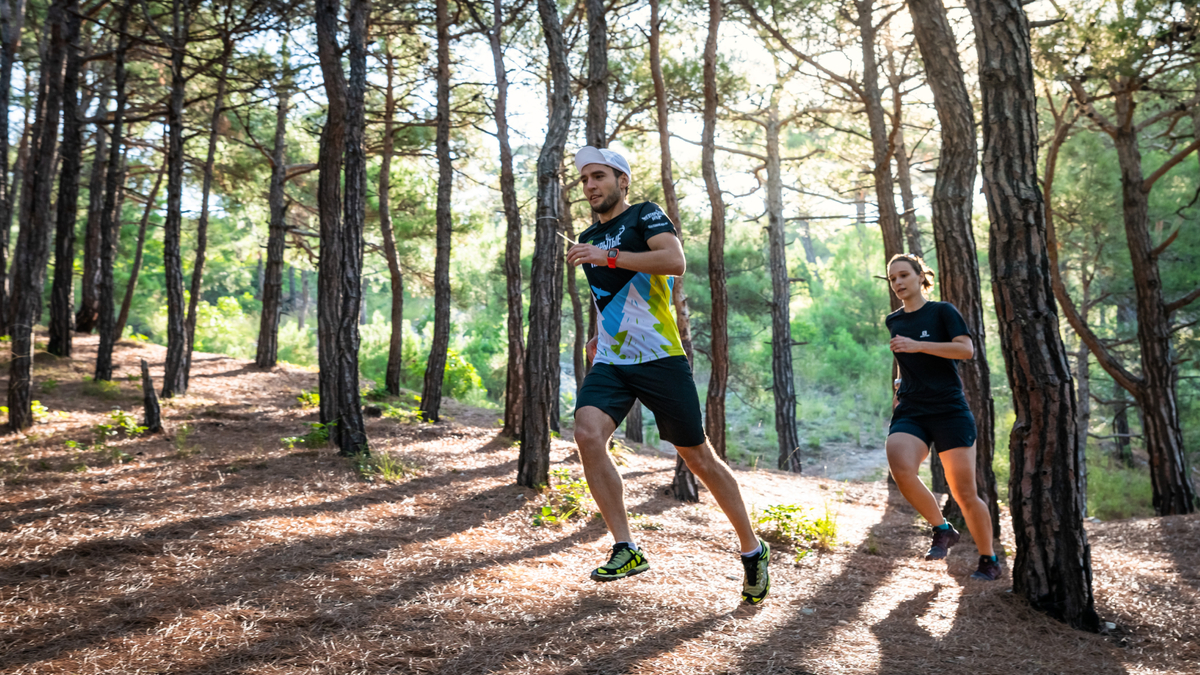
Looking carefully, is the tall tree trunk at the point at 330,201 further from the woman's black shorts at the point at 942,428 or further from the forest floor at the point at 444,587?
the woman's black shorts at the point at 942,428

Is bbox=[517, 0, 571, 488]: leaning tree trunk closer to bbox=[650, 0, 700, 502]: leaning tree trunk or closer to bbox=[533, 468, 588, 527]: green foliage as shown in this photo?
bbox=[533, 468, 588, 527]: green foliage

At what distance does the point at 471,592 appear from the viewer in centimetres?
377

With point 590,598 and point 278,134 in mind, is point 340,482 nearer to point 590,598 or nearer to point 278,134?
point 590,598

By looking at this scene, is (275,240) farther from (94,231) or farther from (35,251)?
(35,251)

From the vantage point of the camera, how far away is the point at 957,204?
6.44 meters

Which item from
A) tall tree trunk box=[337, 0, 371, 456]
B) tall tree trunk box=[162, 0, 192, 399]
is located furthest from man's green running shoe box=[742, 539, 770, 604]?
tall tree trunk box=[162, 0, 192, 399]

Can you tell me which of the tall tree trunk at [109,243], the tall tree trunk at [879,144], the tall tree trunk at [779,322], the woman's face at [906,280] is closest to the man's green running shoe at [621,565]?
the woman's face at [906,280]

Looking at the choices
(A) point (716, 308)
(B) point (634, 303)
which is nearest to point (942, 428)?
(B) point (634, 303)

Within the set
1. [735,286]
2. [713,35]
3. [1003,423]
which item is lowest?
[1003,423]

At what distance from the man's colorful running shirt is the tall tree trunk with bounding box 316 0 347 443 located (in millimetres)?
4722

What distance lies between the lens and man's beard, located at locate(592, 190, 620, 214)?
336 centimetres

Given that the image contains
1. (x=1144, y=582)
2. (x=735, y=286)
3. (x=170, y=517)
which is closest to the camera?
(x=170, y=517)

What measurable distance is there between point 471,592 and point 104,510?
261 centimetres

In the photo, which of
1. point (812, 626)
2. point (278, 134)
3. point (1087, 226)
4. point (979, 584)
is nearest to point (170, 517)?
point (812, 626)
